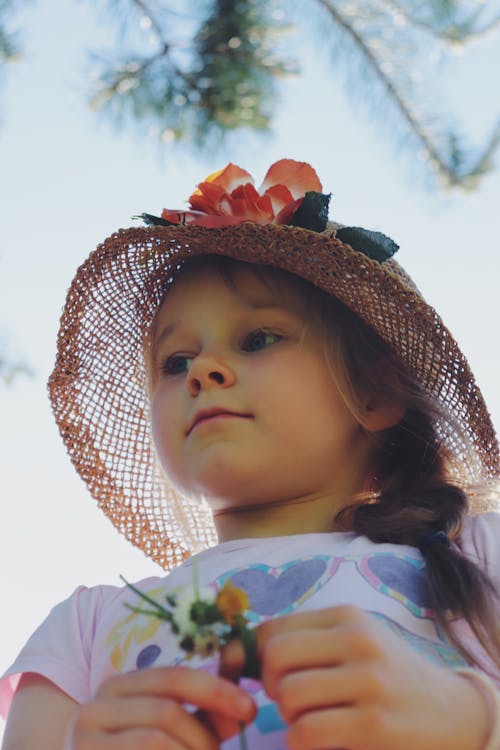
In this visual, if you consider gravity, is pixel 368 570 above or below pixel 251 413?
below

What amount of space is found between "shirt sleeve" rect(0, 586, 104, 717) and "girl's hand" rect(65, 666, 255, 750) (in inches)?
17.2

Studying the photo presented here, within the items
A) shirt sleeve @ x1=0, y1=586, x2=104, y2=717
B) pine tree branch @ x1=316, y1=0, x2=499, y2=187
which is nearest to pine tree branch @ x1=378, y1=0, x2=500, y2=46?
pine tree branch @ x1=316, y1=0, x2=499, y2=187

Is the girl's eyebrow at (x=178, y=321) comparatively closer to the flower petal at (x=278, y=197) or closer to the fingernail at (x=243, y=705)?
the flower petal at (x=278, y=197)

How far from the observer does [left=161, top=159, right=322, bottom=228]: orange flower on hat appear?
1.61 metres

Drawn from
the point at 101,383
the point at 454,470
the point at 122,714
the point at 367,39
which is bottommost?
the point at 122,714

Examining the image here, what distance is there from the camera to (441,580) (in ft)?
4.06

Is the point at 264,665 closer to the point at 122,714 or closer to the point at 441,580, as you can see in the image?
the point at 122,714

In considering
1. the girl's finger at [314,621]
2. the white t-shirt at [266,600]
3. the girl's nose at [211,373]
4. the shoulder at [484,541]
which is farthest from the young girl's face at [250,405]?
the girl's finger at [314,621]

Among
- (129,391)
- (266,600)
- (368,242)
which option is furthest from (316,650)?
(129,391)

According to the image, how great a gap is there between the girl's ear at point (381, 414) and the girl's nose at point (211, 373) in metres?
0.26

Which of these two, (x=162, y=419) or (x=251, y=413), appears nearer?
(x=251, y=413)

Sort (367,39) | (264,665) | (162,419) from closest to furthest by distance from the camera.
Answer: (264,665), (162,419), (367,39)

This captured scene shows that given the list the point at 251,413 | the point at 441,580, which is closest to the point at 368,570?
the point at 441,580

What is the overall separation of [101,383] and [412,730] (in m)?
1.13
